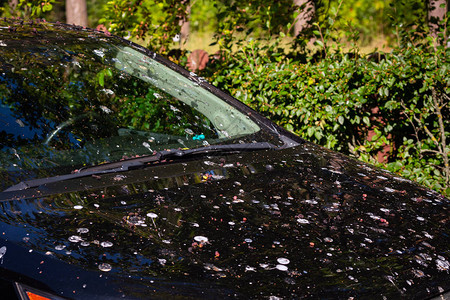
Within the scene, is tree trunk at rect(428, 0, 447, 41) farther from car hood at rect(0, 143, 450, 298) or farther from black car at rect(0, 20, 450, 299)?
car hood at rect(0, 143, 450, 298)

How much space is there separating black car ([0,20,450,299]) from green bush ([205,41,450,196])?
1731 mm

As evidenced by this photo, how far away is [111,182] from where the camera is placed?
2.03m

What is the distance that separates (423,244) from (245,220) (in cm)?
63

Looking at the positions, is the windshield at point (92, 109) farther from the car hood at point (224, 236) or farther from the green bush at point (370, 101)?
the green bush at point (370, 101)

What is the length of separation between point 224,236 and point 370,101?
3.18 m

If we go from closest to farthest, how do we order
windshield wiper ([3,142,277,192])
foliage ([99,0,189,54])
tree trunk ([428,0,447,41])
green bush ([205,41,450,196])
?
windshield wiper ([3,142,277,192]) < green bush ([205,41,450,196]) < tree trunk ([428,0,447,41]) < foliage ([99,0,189,54])

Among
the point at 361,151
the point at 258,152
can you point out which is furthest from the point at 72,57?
the point at 361,151

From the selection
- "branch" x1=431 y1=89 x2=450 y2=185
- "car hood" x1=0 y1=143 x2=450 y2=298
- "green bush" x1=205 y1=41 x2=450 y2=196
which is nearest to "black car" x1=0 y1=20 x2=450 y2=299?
"car hood" x1=0 y1=143 x2=450 y2=298

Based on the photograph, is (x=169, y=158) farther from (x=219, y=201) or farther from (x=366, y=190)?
(x=366, y=190)

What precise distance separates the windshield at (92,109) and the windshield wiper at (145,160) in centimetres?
5

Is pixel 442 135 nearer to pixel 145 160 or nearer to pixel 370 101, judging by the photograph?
pixel 370 101

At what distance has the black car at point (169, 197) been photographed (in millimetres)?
1515

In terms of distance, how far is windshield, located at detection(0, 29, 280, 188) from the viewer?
222 centimetres

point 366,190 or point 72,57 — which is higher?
point 72,57
